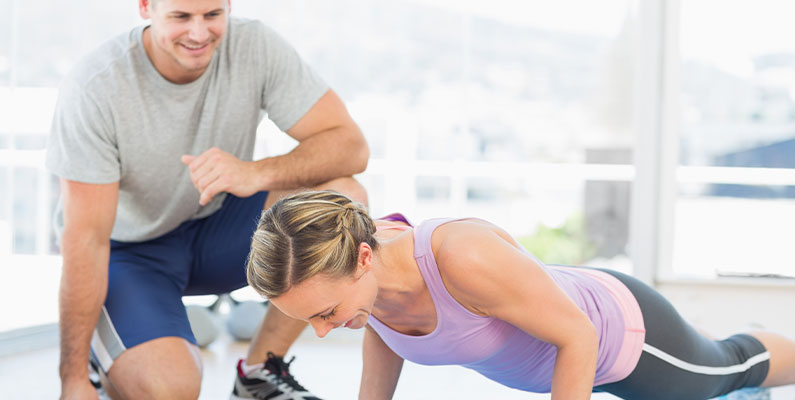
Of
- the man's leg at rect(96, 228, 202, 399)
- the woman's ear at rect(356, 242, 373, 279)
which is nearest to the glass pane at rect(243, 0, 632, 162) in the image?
the man's leg at rect(96, 228, 202, 399)

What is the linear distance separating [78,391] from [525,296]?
1.05 m

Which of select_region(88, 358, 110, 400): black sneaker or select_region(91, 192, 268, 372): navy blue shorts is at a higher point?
select_region(91, 192, 268, 372): navy blue shorts

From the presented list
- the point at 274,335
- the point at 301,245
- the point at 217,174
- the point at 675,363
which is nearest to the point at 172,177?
the point at 217,174

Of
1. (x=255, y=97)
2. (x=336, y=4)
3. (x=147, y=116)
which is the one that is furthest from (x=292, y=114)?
(x=336, y=4)

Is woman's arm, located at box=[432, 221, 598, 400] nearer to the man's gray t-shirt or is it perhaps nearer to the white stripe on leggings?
the white stripe on leggings

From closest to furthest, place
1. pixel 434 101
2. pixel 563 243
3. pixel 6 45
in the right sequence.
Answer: pixel 6 45 < pixel 434 101 < pixel 563 243

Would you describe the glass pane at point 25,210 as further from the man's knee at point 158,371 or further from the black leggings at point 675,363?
the black leggings at point 675,363

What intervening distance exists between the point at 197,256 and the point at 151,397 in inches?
17.1

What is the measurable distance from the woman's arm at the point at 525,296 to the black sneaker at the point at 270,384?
0.69m

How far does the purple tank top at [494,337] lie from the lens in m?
1.34

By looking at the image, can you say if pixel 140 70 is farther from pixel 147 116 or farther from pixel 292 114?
pixel 292 114

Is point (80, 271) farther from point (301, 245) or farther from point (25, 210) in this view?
point (25, 210)

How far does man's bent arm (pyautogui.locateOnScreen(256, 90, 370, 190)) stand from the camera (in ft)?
5.98

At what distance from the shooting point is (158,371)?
170 centimetres
